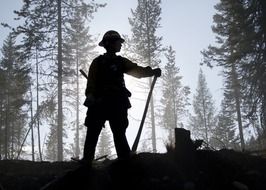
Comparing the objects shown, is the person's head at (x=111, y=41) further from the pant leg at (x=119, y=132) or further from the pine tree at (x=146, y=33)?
the pine tree at (x=146, y=33)

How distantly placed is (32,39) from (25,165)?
1691cm

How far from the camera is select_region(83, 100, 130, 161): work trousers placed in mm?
A: 5738

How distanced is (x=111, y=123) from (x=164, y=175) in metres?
1.31

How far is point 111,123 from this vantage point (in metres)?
5.83

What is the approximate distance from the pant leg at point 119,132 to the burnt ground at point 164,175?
16 cm

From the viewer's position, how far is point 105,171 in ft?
19.2

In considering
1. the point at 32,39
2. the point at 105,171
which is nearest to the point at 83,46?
the point at 32,39

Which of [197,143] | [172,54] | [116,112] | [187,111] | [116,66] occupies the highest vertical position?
[172,54]

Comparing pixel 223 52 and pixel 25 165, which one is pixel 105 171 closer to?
pixel 25 165

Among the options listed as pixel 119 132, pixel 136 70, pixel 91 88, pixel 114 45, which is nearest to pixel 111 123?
pixel 119 132

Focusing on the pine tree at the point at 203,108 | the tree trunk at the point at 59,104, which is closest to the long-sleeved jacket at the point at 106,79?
the tree trunk at the point at 59,104

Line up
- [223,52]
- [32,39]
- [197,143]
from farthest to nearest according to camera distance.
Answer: [223,52]
[32,39]
[197,143]

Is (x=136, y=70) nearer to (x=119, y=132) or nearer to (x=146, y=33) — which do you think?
(x=119, y=132)

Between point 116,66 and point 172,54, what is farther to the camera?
point 172,54
